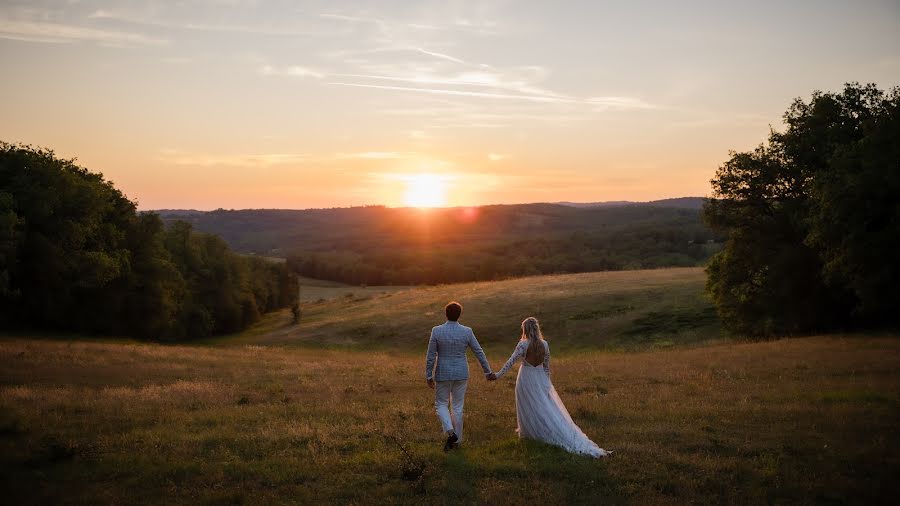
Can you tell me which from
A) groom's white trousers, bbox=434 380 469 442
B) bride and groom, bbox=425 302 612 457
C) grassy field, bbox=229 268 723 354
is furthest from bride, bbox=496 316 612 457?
grassy field, bbox=229 268 723 354

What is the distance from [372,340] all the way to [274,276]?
54.1 m

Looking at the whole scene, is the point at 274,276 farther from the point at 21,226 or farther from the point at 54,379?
the point at 54,379

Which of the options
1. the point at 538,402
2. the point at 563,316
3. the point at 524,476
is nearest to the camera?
the point at 524,476

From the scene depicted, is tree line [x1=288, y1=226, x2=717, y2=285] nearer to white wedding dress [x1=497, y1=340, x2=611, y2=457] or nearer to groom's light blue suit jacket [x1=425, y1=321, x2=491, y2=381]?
white wedding dress [x1=497, y1=340, x2=611, y2=457]

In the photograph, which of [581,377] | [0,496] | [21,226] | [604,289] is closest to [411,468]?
[0,496]

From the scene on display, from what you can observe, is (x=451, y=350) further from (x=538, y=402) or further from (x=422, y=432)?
(x=422, y=432)

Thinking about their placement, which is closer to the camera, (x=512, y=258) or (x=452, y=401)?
(x=452, y=401)

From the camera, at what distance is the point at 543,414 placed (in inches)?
477

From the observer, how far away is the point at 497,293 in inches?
2445

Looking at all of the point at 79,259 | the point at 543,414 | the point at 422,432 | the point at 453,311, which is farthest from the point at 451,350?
the point at 79,259


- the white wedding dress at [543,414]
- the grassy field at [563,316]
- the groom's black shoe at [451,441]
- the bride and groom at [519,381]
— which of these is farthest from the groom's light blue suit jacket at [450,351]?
the grassy field at [563,316]

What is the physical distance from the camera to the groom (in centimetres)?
1227

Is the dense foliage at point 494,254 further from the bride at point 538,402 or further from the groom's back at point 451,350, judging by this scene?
the groom's back at point 451,350

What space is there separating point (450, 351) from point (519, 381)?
1504 mm
